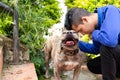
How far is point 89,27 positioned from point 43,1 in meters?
2.54

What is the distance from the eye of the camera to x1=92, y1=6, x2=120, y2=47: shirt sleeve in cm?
408

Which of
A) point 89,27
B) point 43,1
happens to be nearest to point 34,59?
point 43,1

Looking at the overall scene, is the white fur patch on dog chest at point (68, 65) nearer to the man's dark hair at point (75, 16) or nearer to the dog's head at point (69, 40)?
the dog's head at point (69, 40)

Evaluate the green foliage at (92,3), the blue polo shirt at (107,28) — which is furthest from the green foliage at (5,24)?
the blue polo shirt at (107,28)

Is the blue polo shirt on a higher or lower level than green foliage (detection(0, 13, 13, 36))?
higher

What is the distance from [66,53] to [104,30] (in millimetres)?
1414

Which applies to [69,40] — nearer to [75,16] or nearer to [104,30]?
[75,16]

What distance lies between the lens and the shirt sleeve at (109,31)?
13.4ft

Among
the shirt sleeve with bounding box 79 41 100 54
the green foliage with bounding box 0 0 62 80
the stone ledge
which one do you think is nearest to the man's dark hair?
the shirt sleeve with bounding box 79 41 100 54

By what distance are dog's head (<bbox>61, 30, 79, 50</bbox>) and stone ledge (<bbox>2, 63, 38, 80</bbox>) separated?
0.59 m

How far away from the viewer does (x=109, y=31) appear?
13.4 feet

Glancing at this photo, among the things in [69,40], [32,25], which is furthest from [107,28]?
[32,25]

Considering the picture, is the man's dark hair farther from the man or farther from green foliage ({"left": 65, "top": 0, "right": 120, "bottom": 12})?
green foliage ({"left": 65, "top": 0, "right": 120, "bottom": 12})

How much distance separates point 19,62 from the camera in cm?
588
